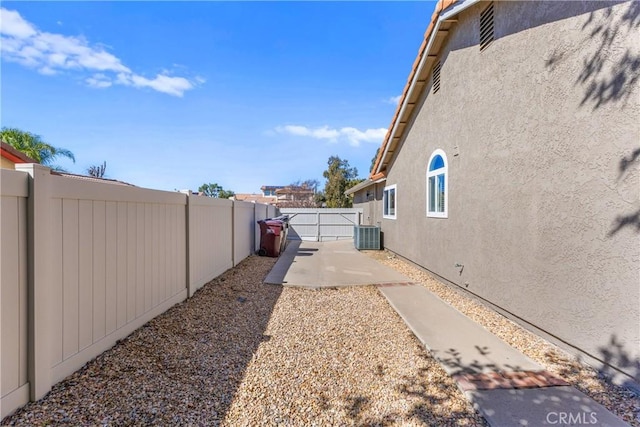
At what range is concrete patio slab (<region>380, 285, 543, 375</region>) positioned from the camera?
3.39 meters

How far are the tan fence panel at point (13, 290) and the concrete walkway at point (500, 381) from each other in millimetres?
3661

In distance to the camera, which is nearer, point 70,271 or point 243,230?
point 70,271

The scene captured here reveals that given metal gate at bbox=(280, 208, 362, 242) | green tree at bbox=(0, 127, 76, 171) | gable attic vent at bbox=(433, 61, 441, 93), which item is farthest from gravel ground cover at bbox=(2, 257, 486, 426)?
green tree at bbox=(0, 127, 76, 171)

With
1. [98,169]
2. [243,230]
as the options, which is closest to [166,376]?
[243,230]

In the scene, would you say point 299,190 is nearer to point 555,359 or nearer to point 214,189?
point 214,189

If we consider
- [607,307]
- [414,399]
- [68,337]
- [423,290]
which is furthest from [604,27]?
[68,337]

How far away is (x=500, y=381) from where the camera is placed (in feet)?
10.1

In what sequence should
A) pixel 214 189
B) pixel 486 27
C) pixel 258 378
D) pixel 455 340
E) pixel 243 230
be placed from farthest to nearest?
1. pixel 214 189
2. pixel 243 230
3. pixel 486 27
4. pixel 455 340
5. pixel 258 378

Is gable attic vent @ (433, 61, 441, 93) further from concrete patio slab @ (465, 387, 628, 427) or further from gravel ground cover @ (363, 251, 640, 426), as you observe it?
concrete patio slab @ (465, 387, 628, 427)

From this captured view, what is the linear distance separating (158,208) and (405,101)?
7.75m

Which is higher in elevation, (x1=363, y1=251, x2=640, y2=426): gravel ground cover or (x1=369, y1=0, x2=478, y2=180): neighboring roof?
(x1=369, y1=0, x2=478, y2=180): neighboring roof

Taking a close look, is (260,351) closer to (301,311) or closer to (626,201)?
(301,311)

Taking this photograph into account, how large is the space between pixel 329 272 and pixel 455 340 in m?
4.86

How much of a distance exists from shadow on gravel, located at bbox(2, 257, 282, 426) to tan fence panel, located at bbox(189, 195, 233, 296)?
42.1 inches
